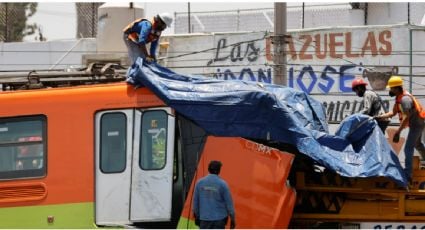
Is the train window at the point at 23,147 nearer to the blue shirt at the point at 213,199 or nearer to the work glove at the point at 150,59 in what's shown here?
the work glove at the point at 150,59

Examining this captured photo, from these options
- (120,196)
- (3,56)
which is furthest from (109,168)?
(3,56)

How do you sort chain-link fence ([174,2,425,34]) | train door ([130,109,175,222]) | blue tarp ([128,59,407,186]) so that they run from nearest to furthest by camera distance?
blue tarp ([128,59,407,186]) < train door ([130,109,175,222]) < chain-link fence ([174,2,425,34])

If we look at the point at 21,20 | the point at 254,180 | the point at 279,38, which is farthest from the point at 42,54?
the point at 254,180

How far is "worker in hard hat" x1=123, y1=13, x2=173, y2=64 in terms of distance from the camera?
12.0 metres

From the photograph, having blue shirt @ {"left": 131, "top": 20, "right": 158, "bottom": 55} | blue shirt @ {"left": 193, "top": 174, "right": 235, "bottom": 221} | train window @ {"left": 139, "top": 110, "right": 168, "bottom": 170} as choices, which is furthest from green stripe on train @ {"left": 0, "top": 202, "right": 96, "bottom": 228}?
blue shirt @ {"left": 131, "top": 20, "right": 158, "bottom": 55}

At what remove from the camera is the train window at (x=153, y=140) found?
1090 centimetres

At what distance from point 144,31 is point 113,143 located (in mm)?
1809

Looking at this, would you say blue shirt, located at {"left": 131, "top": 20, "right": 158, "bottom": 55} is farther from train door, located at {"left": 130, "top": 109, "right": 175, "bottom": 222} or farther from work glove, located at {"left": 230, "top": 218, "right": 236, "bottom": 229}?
work glove, located at {"left": 230, "top": 218, "right": 236, "bottom": 229}

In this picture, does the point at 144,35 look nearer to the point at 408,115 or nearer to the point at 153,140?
the point at 153,140

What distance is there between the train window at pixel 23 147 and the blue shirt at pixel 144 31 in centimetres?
175

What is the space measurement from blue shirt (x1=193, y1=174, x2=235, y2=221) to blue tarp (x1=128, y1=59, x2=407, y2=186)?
0.81 m

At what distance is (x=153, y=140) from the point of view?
10961 mm

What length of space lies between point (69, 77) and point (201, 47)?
1599 cm

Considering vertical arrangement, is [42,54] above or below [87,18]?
below
